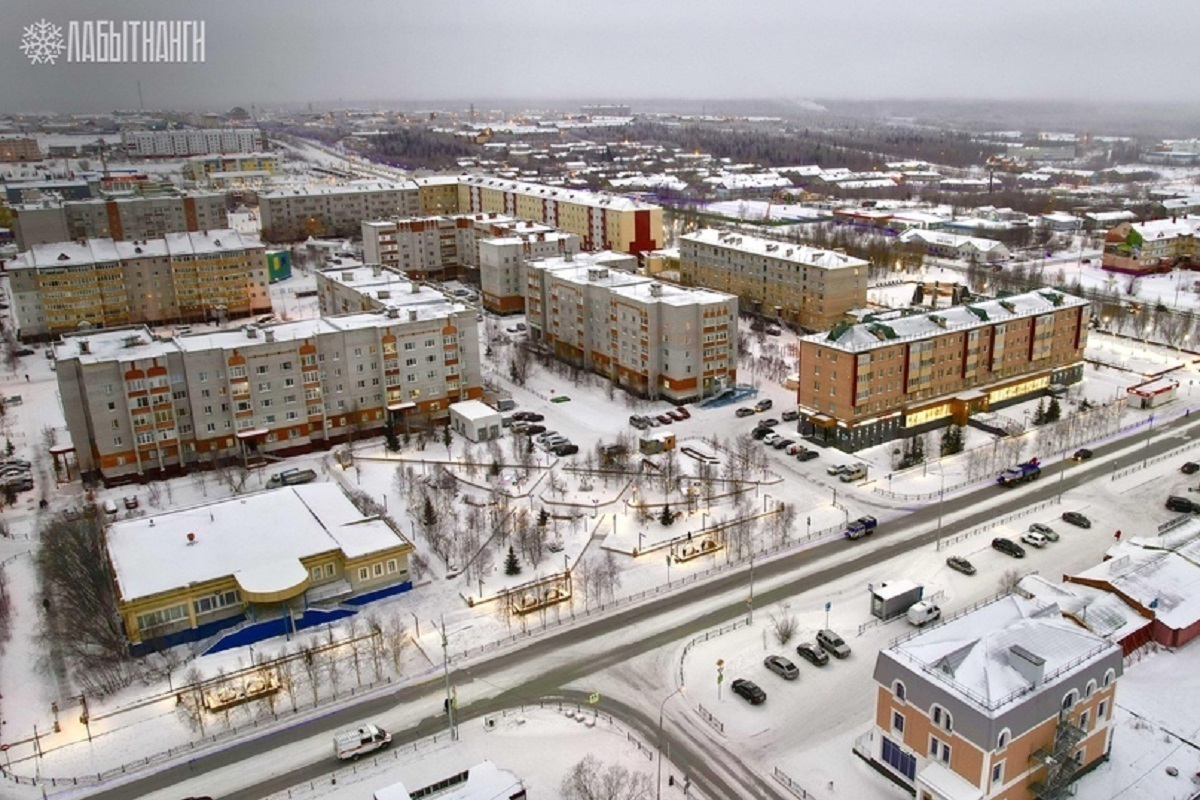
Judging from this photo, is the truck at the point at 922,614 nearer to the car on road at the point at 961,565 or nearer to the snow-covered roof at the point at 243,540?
the car on road at the point at 961,565

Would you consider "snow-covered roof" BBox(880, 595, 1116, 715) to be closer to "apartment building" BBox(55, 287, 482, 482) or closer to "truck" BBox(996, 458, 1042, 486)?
"truck" BBox(996, 458, 1042, 486)

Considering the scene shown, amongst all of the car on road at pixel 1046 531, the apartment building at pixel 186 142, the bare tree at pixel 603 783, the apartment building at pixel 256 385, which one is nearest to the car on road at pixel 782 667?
the bare tree at pixel 603 783

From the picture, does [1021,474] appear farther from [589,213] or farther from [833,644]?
[589,213]

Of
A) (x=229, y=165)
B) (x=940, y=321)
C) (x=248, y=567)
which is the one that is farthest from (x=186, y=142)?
(x=248, y=567)

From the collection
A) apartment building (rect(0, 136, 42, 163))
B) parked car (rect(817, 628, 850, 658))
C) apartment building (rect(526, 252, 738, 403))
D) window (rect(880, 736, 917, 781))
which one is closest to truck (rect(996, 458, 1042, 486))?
parked car (rect(817, 628, 850, 658))

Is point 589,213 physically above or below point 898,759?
above
